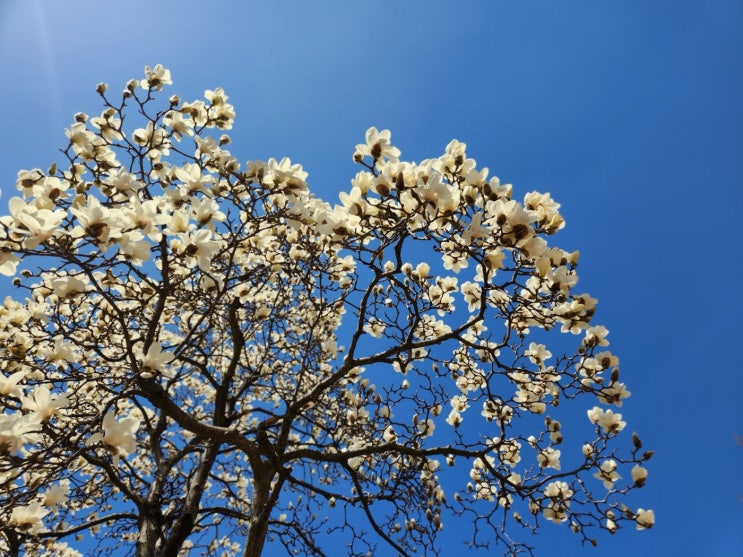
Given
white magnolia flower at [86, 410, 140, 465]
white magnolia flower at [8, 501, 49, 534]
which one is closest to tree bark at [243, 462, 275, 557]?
white magnolia flower at [8, 501, 49, 534]

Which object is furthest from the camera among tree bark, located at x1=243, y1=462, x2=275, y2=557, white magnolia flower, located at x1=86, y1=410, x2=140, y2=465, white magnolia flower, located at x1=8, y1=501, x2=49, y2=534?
tree bark, located at x1=243, y1=462, x2=275, y2=557

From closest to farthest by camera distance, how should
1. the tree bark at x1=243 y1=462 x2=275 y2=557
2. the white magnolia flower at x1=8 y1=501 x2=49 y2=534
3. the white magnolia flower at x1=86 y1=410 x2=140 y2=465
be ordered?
the white magnolia flower at x1=86 y1=410 x2=140 y2=465 < the white magnolia flower at x1=8 y1=501 x2=49 y2=534 < the tree bark at x1=243 y1=462 x2=275 y2=557

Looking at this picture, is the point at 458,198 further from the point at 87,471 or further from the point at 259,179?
the point at 87,471

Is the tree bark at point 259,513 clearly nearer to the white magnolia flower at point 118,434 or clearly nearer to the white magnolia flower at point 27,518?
the white magnolia flower at point 27,518

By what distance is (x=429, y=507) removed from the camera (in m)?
3.46

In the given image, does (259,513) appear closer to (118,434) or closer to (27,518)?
(27,518)

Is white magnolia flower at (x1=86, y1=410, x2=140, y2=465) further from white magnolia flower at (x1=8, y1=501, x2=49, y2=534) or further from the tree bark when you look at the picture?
the tree bark

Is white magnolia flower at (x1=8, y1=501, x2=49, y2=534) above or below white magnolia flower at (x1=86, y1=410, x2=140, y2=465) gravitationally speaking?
below

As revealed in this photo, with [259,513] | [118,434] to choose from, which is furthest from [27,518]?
[259,513]

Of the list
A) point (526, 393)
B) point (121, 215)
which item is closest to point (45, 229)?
point (121, 215)

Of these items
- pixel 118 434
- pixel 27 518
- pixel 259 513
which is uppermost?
pixel 259 513

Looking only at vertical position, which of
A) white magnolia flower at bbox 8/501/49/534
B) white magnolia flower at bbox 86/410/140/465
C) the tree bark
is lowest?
white magnolia flower at bbox 8/501/49/534

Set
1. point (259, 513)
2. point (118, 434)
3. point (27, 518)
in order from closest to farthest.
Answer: point (118, 434) → point (27, 518) → point (259, 513)

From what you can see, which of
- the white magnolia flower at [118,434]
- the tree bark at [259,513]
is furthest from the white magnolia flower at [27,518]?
the tree bark at [259,513]
